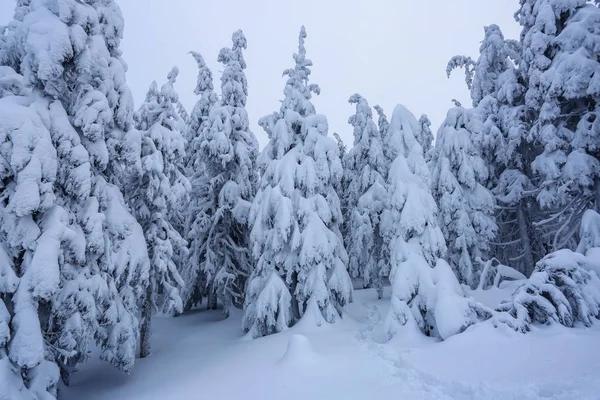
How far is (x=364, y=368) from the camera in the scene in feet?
29.0

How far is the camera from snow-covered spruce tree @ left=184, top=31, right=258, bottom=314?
19.0 metres

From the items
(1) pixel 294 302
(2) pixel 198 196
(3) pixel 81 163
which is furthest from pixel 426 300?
(2) pixel 198 196

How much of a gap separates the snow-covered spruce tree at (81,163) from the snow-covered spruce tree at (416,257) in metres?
8.86

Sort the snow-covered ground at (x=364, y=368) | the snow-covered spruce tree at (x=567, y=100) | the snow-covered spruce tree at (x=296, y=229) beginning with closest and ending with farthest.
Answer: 1. the snow-covered ground at (x=364, y=368)
2. the snow-covered spruce tree at (x=567, y=100)
3. the snow-covered spruce tree at (x=296, y=229)

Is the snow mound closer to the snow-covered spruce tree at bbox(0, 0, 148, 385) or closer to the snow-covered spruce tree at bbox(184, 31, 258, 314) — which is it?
the snow-covered spruce tree at bbox(0, 0, 148, 385)

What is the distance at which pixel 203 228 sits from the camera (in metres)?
19.7

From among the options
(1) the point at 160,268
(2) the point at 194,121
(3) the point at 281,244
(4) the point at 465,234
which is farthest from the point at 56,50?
(4) the point at 465,234

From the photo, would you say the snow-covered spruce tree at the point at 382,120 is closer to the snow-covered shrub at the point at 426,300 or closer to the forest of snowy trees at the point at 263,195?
the forest of snowy trees at the point at 263,195

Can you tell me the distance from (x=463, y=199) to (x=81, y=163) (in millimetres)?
16478

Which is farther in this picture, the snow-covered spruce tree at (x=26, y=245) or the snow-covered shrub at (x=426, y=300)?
the snow-covered shrub at (x=426, y=300)

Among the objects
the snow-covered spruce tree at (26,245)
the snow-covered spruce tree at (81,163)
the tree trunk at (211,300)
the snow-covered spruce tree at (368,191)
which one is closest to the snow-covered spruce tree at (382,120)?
the snow-covered spruce tree at (368,191)

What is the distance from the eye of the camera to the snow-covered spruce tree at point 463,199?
1733 cm

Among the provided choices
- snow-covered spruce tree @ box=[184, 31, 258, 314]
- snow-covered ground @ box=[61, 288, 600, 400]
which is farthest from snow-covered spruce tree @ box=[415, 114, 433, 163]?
snow-covered ground @ box=[61, 288, 600, 400]

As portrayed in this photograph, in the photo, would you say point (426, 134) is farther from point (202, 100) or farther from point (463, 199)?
point (202, 100)
